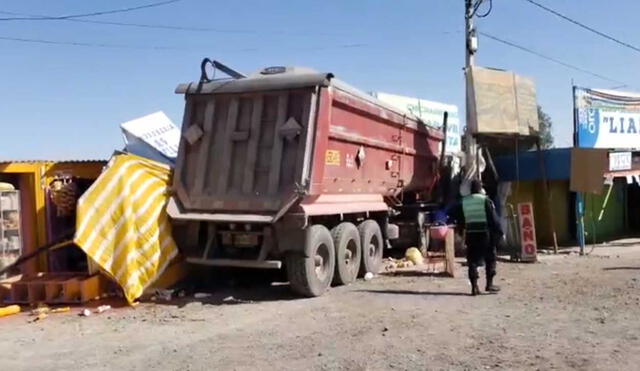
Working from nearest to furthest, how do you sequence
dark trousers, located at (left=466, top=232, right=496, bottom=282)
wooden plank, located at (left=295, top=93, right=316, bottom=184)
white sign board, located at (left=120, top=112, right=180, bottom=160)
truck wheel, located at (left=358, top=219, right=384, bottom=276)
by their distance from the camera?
wooden plank, located at (left=295, top=93, right=316, bottom=184) < dark trousers, located at (left=466, top=232, right=496, bottom=282) < truck wheel, located at (left=358, top=219, right=384, bottom=276) < white sign board, located at (left=120, top=112, right=180, bottom=160)

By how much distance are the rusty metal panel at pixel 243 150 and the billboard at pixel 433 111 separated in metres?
9.14

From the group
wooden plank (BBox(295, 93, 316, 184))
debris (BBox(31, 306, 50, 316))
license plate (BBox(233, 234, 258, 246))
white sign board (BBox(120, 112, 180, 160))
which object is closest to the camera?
debris (BBox(31, 306, 50, 316))

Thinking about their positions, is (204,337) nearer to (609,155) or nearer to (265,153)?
(265,153)

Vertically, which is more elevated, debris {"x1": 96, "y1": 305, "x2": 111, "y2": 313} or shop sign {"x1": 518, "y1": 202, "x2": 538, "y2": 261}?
shop sign {"x1": 518, "y1": 202, "x2": 538, "y2": 261}

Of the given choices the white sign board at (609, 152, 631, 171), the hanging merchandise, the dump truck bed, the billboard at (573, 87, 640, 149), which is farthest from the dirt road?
the billboard at (573, 87, 640, 149)

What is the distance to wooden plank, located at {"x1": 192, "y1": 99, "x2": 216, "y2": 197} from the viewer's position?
1009 centimetres

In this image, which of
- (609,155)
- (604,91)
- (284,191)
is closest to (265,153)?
(284,191)

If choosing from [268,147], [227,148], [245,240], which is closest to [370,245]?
[245,240]

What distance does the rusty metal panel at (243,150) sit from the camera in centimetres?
957

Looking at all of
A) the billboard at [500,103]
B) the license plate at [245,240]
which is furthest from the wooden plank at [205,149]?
the billboard at [500,103]

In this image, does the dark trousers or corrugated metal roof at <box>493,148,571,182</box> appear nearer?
the dark trousers

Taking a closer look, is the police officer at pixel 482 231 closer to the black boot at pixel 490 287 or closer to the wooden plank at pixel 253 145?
the black boot at pixel 490 287

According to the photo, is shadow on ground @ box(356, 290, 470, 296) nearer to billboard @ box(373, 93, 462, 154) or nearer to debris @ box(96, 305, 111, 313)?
debris @ box(96, 305, 111, 313)

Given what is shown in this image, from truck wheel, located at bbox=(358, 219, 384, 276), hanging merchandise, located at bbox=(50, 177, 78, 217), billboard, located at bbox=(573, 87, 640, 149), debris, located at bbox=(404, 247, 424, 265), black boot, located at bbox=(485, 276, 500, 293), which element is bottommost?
black boot, located at bbox=(485, 276, 500, 293)
